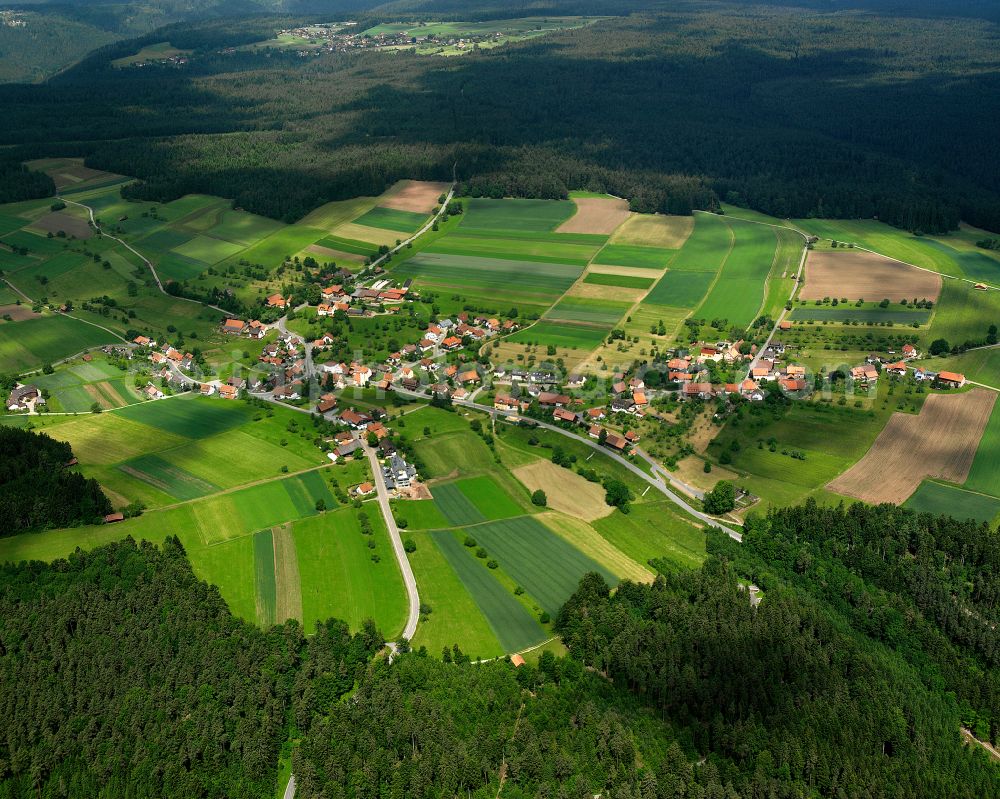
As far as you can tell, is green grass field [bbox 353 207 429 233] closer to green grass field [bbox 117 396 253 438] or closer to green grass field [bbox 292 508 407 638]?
green grass field [bbox 117 396 253 438]

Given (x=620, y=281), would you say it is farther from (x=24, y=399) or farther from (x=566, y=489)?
(x=24, y=399)

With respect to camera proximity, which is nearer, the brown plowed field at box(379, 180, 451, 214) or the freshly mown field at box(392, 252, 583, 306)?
the freshly mown field at box(392, 252, 583, 306)

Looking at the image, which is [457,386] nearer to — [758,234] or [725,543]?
[725,543]

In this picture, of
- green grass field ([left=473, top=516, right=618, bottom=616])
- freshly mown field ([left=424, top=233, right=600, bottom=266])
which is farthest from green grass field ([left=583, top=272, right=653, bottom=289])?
green grass field ([left=473, top=516, right=618, bottom=616])

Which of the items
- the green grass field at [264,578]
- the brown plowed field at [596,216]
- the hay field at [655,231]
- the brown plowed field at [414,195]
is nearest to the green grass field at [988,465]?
the green grass field at [264,578]

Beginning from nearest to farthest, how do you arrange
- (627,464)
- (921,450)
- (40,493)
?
(40,493) → (921,450) → (627,464)

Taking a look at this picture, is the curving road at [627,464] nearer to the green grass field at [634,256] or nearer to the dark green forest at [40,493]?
the dark green forest at [40,493]

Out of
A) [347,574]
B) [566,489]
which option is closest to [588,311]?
[566,489]
